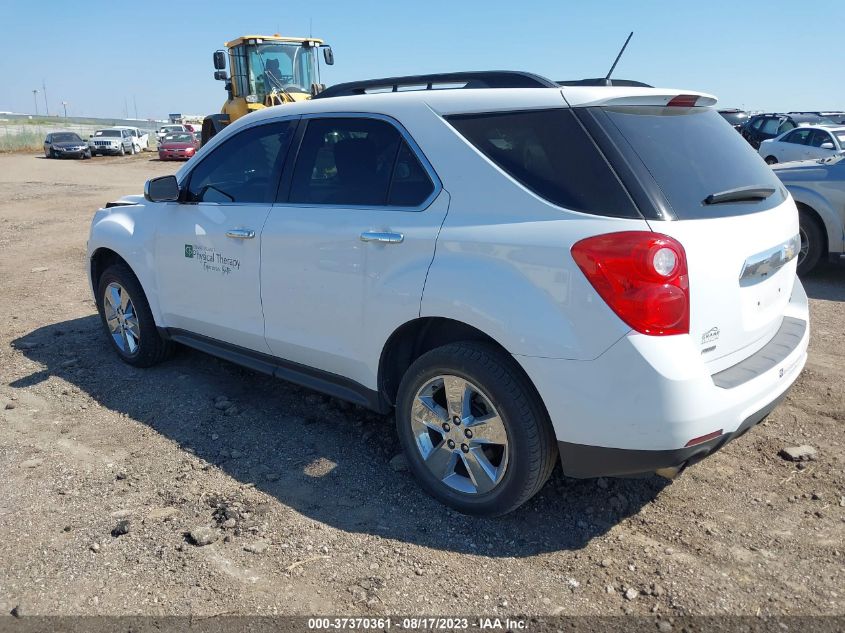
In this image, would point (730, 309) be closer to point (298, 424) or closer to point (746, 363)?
point (746, 363)

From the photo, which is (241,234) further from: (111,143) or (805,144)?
(111,143)

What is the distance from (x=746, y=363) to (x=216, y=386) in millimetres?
3386

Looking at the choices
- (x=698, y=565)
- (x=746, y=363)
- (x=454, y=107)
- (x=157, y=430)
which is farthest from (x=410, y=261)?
(x=157, y=430)

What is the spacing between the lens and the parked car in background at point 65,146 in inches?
1439

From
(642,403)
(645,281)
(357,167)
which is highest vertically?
(357,167)

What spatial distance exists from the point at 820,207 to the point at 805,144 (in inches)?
500

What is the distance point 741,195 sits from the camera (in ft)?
10.0

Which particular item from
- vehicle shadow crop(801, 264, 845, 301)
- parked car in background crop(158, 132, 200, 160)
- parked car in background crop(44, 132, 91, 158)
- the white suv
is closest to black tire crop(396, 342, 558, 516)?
the white suv

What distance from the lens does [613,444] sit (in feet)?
9.00

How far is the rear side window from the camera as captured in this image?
2.76 metres

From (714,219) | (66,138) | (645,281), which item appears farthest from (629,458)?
(66,138)

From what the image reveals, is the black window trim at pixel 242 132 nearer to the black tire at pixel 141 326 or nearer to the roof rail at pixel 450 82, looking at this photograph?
the roof rail at pixel 450 82

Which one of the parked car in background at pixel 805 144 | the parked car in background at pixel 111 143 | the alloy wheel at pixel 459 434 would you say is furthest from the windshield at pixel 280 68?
the parked car in background at pixel 111 143

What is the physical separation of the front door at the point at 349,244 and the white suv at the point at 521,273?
0.4 inches
